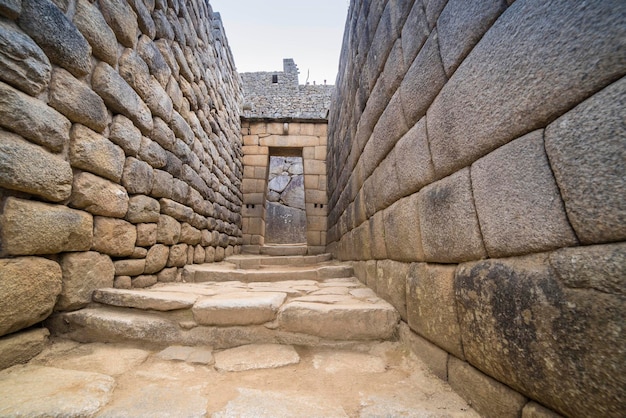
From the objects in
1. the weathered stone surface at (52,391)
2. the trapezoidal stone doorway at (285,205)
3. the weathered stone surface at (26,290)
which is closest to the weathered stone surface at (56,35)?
the weathered stone surface at (26,290)

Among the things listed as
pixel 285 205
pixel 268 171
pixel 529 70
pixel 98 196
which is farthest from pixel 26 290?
pixel 285 205

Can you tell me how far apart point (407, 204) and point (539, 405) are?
97cm

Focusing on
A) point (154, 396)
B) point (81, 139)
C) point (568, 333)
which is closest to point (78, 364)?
point (154, 396)

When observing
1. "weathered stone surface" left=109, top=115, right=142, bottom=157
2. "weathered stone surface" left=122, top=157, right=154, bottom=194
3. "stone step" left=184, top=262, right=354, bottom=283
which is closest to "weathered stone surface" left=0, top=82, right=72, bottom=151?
"weathered stone surface" left=109, top=115, right=142, bottom=157

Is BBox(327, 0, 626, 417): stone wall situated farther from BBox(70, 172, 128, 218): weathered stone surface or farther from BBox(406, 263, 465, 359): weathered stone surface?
BBox(70, 172, 128, 218): weathered stone surface

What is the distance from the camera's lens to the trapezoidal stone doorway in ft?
43.7

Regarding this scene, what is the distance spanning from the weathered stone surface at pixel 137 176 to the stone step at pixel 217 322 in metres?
0.78

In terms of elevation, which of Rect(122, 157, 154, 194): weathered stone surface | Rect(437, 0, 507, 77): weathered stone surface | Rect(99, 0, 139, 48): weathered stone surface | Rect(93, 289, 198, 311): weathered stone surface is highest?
Rect(99, 0, 139, 48): weathered stone surface

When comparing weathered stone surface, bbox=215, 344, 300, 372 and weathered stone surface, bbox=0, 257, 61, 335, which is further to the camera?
weathered stone surface, bbox=215, 344, 300, 372

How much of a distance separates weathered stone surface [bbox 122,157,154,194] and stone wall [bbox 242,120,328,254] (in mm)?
3810

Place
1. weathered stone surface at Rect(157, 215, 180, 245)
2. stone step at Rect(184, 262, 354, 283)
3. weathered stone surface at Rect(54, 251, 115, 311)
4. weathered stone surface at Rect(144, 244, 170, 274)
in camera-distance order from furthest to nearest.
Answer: stone step at Rect(184, 262, 354, 283) → weathered stone surface at Rect(157, 215, 180, 245) → weathered stone surface at Rect(144, 244, 170, 274) → weathered stone surface at Rect(54, 251, 115, 311)

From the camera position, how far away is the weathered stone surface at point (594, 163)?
1.73 ft

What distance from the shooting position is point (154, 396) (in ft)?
3.35

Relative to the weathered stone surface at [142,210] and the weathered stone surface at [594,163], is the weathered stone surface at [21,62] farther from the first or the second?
the weathered stone surface at [594,163]
